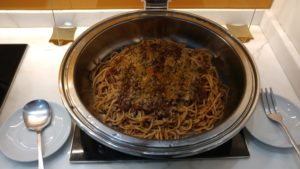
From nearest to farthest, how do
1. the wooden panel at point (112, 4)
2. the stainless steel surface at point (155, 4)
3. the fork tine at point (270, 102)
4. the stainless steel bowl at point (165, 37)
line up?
1. the stainless steel bowl at point (165, 37)
2. the fork tine at point (270, 102)
3. the stainless steel surface at point (155, 4)
4. the wooden panel at point (112, 4)

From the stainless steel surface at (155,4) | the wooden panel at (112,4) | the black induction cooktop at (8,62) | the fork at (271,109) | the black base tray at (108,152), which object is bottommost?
the black base tray at (108,152)

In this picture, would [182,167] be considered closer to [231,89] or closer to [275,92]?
[231,89]

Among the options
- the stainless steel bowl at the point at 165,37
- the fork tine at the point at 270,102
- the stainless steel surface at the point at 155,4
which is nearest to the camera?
the stainless steel bowl at the point at 165,37

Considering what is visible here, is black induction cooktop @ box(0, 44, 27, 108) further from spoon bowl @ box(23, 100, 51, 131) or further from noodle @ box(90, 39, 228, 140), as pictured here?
noodle @ box(90, 39, 228, 140)

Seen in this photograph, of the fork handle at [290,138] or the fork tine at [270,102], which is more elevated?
the fork tine at [270,102]

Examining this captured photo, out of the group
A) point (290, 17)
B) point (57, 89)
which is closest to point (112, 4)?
point (57, 89)

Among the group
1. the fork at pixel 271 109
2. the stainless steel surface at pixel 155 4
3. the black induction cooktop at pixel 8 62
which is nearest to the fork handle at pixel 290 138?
the fork at pixel 271 109

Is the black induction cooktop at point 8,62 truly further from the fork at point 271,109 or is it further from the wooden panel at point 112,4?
the fork at point 271,109

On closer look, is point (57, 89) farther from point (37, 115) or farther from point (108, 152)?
point (108, 152)
